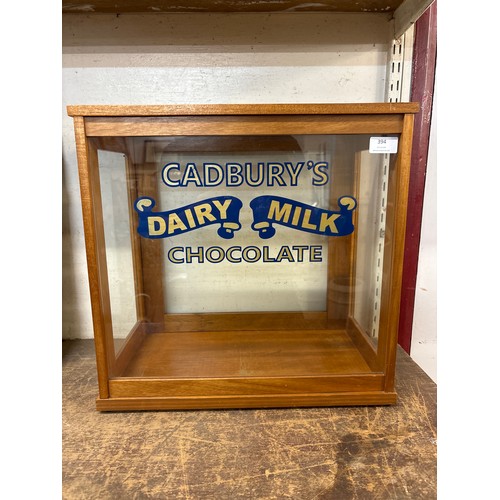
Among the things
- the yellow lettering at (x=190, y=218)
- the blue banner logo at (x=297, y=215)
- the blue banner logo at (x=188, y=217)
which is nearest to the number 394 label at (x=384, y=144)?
the blue banner logo at (x=297, y=215)

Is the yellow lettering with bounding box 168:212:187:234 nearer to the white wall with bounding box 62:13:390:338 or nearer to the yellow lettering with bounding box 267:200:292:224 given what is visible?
the yellow lettering with bounding box 267:200:292:224

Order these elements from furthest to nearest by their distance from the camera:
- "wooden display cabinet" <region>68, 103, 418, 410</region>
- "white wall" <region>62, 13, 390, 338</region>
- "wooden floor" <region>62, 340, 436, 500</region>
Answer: "white wall" <region>62, 13, 390, 338</region>
"wooden display cabinet" <region>68, 103, 418, 410</region>
"wooden floor" <region>62, 340, 436, 500</region>

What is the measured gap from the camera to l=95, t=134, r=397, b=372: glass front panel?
77 centimetres

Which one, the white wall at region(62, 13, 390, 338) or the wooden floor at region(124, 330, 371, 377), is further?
the white wall at region(62, 13, 390, 338)

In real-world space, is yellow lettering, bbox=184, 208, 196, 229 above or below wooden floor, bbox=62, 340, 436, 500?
above

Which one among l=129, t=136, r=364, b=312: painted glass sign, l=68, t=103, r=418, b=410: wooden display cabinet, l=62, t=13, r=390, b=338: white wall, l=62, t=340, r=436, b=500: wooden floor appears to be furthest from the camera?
l=62, t=13, r=390, b=338: white wall

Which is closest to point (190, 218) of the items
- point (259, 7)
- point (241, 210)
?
point (241, 210)

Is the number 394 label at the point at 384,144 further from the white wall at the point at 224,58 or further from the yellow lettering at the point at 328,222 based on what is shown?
the white wall at the point at 224,58

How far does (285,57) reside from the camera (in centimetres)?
98

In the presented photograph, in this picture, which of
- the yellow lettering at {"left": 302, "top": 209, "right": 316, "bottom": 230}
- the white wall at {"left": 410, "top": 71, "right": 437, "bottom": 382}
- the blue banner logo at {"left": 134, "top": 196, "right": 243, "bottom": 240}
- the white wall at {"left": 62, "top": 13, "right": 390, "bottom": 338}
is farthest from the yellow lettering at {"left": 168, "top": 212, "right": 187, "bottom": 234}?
the white wall at {"left": 410, "top": 71, "right": 437, "bottom": 382}

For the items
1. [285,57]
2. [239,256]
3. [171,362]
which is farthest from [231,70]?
[171,362]

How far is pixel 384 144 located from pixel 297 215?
0.24 meters

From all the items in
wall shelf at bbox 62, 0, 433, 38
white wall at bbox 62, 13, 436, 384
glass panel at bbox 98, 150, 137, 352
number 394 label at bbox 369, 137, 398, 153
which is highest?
wall shelf at bbox 62, 0, 433, 38

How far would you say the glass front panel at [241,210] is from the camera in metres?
0.77
